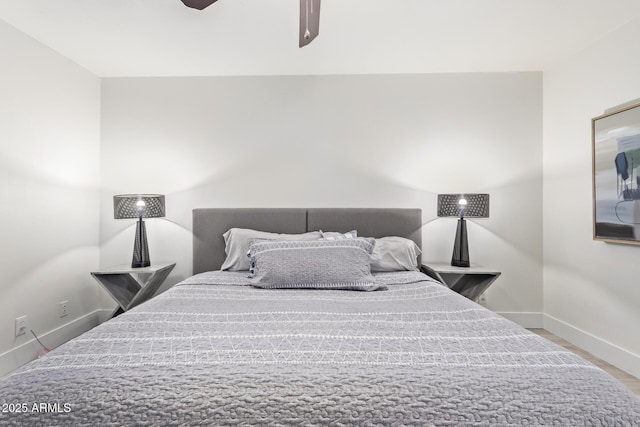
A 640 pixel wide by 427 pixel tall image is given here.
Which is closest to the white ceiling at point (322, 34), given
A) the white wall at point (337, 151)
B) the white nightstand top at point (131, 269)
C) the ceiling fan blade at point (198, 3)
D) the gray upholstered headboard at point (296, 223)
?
the white wall at point (337, 151)

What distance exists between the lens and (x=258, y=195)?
2967 millimetres

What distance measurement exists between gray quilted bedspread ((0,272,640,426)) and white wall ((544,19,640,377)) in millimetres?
1679

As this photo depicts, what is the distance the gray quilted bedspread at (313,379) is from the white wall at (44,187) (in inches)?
64.6

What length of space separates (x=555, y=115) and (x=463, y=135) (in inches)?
30.9

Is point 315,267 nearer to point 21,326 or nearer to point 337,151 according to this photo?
point 337,151

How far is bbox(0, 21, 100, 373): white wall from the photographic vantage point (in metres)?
2.16

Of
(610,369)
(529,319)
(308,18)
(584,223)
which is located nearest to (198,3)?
(308,18)

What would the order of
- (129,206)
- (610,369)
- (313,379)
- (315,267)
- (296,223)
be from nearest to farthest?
1. (313,379)
2. (315,267)
3. (610,369)
4. (129,206)
5. (296,223)

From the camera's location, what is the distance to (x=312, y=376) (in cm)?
87

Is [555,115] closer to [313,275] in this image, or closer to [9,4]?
[313,275]

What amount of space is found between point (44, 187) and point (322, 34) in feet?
8.00

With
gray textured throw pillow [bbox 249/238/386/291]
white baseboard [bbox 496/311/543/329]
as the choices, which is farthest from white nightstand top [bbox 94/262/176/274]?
white baseboard [bbox 496/311/543/329]

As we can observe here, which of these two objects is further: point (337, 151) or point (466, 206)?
point (337, 151)

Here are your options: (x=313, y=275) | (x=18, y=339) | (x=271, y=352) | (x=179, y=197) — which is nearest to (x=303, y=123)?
(x=179, y=197)
